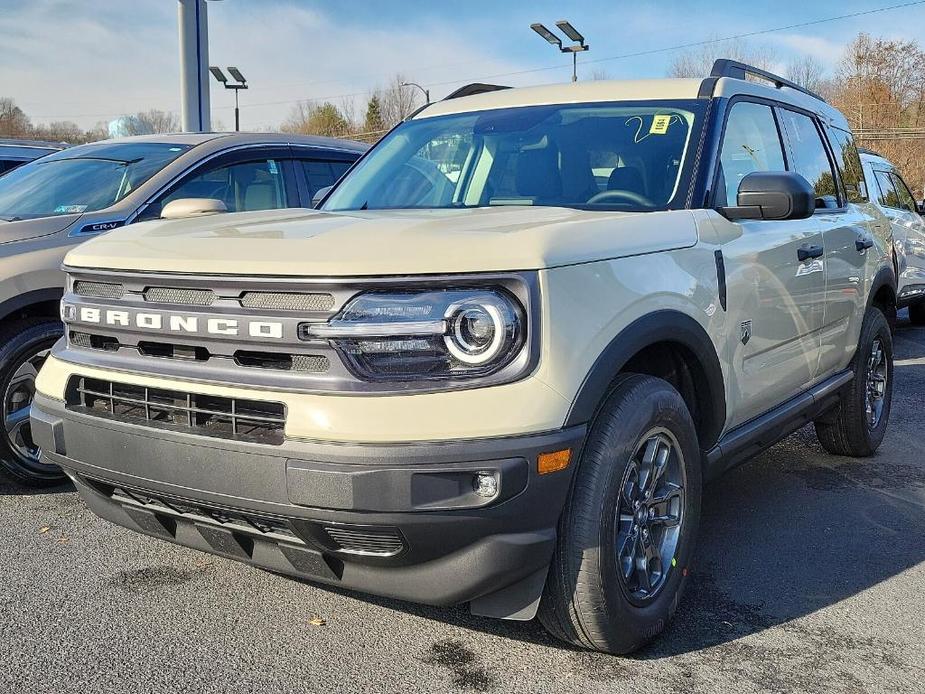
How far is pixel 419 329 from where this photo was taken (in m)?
2.38

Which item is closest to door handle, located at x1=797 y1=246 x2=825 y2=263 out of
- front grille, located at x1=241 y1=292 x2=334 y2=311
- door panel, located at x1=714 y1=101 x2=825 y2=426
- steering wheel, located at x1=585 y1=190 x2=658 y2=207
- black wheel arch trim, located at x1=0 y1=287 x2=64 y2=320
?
door panel, located at x1=714 y1=101 x2=825 y2=426

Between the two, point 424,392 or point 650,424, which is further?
point 650,424

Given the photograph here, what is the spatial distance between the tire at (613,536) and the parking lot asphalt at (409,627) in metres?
0.15

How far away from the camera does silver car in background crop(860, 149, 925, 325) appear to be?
1041cm

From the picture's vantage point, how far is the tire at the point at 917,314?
11.8 meters

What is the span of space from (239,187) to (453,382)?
3.59 meters

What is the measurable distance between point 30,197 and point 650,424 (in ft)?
13.0

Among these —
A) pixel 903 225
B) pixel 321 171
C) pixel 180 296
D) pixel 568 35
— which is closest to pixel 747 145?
pixel 180 296

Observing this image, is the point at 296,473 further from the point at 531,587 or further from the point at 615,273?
the point at 615,273

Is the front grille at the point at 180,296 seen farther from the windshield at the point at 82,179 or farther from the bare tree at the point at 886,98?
the bare tree at the point at 886,98

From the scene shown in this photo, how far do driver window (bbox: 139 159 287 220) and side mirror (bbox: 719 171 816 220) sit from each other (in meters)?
2.94

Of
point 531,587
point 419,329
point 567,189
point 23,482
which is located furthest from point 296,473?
point 23,482

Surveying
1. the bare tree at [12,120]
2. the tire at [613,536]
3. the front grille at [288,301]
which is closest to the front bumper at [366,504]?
the tire at [613,536]

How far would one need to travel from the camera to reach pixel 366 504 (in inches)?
91.7
